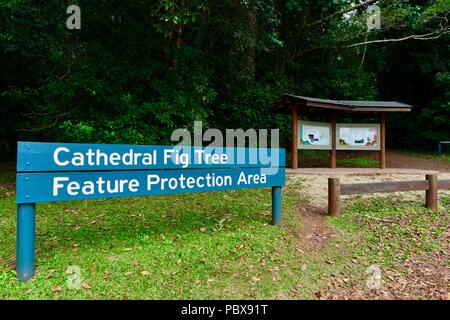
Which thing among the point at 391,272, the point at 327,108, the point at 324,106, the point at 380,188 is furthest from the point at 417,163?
the point at 391,272

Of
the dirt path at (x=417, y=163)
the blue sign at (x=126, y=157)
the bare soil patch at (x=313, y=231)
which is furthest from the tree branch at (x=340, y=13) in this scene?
the blue sign at (x=126, y=157)

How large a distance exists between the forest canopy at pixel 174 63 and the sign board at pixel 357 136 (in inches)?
149

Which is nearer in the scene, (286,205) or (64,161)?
(64,161)

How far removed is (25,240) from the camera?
10.1 ft

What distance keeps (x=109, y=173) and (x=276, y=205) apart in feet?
8.76

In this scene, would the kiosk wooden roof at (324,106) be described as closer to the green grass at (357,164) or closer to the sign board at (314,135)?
the sign board at (314,135)

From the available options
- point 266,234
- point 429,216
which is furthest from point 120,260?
point 429,216

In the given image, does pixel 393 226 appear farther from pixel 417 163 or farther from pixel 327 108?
pixel 417 163

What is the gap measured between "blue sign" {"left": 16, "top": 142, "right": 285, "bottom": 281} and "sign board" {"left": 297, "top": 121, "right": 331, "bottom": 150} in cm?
619

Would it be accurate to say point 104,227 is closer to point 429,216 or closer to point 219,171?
point 219,171

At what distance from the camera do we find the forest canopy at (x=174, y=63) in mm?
8836

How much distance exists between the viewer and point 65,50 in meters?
9.92
